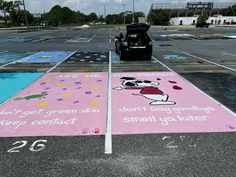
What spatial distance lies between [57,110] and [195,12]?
→ 423 feet

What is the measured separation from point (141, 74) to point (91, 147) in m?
6.52

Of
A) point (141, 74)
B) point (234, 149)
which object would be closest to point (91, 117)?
point (234, 149)

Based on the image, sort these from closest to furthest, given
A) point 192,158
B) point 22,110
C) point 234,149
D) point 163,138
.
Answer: point 192,158 → point 234,149 → point 163,138 → point 22,110

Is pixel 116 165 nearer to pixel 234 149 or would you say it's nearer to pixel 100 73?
pixel 234 149

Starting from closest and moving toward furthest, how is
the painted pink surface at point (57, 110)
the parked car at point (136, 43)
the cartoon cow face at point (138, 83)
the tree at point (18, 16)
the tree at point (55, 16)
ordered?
the painted pink surface at point (57, 110) → the cartoon cow face at point (138, 83) → the parked car at point (136, 43) → the tree at point (18, 16) → the tree at point (55, 16)

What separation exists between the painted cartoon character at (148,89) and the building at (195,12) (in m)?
112

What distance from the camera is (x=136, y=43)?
47.2 ft

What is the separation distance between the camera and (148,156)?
4.12 meters

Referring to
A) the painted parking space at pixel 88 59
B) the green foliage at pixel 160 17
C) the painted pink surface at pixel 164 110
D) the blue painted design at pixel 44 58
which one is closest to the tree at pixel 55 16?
the green foliage at pixel 160 17

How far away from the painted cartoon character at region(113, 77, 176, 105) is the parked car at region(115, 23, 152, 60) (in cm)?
467

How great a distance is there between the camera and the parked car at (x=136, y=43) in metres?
14.0

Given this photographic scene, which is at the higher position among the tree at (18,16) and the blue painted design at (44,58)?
the tree at (18,16)

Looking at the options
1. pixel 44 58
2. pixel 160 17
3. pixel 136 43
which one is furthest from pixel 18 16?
pixel 136 43

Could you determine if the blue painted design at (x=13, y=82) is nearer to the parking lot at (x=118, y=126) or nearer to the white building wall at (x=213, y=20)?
the parking lot at (x=118, y=126)
